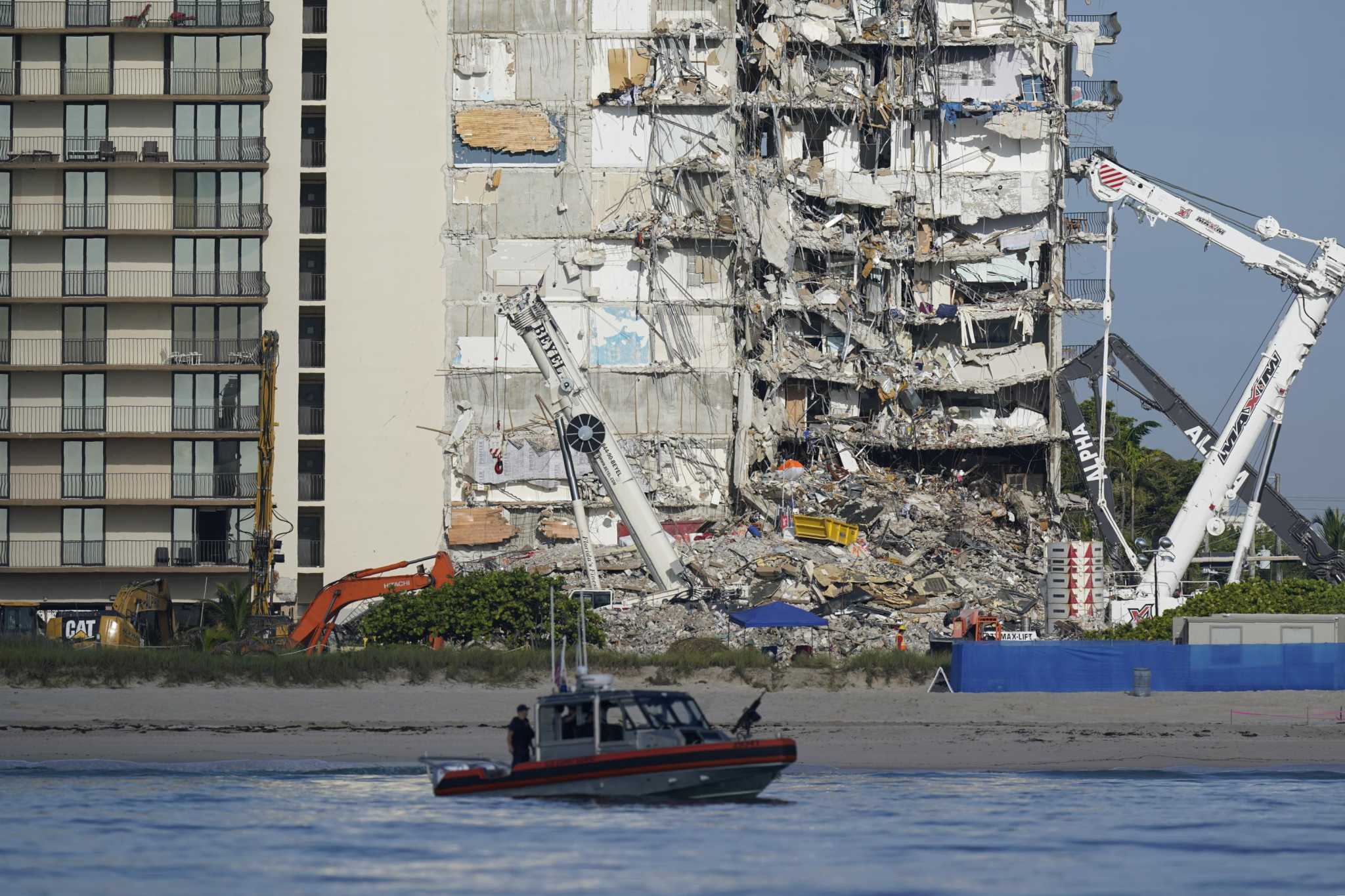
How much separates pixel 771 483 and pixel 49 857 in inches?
1843

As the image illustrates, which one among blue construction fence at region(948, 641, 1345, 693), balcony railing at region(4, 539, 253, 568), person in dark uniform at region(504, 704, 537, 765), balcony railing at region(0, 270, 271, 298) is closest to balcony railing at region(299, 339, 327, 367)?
balcony railing at region(0, 270, 271, 298)

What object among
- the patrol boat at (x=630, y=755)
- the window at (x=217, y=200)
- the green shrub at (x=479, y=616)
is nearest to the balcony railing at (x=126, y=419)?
the window at (x=217, y=200)

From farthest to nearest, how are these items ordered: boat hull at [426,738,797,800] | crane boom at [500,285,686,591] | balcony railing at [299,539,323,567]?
balcony railing at [299,539,323,567] → crane boom at [500,285,686,591] → boat hull at [426,738,797,800]

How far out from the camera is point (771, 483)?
72625mm

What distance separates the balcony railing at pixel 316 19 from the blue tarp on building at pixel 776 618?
34552 mm

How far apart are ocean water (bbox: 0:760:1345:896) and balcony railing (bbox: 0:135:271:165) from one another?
41358 mm

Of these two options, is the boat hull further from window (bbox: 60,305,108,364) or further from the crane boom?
window (bbox: 60,305,108,364)

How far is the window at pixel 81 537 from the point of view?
70.9m

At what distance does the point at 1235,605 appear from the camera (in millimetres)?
51719

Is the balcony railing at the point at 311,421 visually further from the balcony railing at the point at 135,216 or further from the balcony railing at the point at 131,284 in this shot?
the balcony railing at the point at 135,216

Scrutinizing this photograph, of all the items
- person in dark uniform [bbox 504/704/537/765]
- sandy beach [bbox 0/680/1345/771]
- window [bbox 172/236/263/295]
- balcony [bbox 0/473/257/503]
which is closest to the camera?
person in dark uniform [bbox 504/704/537/765]

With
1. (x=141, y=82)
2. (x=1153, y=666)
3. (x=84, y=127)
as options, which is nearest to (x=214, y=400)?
(x=84, y=127)

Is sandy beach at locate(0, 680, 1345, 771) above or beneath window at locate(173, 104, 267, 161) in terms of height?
beneath

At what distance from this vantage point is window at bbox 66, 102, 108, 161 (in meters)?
73.1
